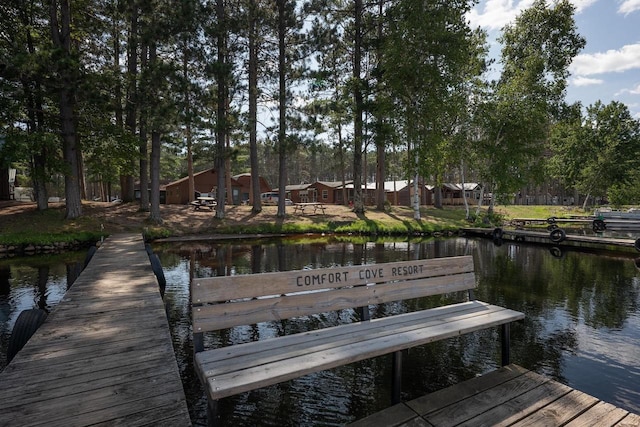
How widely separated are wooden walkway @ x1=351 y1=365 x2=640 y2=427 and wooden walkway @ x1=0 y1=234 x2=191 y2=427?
1775 mm

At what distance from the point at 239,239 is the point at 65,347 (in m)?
16.6

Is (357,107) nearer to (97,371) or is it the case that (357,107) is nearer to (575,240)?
(575,240)

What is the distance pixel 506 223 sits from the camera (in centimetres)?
3003

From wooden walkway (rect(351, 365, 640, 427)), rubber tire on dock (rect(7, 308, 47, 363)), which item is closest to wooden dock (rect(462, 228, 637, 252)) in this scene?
wooden walkway (rect(351, 365, 640, 427))

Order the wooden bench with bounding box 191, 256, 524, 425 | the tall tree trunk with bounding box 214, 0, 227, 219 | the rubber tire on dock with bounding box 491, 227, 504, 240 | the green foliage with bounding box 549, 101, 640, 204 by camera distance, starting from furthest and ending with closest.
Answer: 1. the green foliage with bounding box 549, 101, 640, 204
2. the tall tree trunk with bounding box 214, 0, 227, 219
3. the rubber tire on dock with bounding box 491, 227, 504, 240
4. the wooden bench with bounding box 191, 256, 524, 425

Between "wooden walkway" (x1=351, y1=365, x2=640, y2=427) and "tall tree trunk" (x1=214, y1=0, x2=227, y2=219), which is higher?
"tall tree trunk" (x1=214, y1=0, x2=227, y2=219)

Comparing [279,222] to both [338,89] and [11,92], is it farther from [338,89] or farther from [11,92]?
[11,92]

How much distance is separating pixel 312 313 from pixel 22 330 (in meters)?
3.72

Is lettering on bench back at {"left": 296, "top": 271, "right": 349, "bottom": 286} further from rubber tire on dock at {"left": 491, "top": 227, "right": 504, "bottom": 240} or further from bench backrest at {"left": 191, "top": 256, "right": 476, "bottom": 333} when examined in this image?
rubber tire on dock at {"left": 491, "top": 227, "right": 504, "bottom": 240}

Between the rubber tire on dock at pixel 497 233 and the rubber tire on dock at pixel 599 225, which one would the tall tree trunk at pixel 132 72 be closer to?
the rubber tire on dock at pixel 497 233

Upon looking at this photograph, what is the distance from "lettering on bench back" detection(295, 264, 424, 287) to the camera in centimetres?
398

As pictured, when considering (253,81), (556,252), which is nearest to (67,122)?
(253,81)

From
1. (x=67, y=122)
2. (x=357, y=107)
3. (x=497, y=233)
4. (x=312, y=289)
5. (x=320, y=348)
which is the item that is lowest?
(x=497, y=233)

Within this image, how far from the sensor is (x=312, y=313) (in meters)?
4.02
